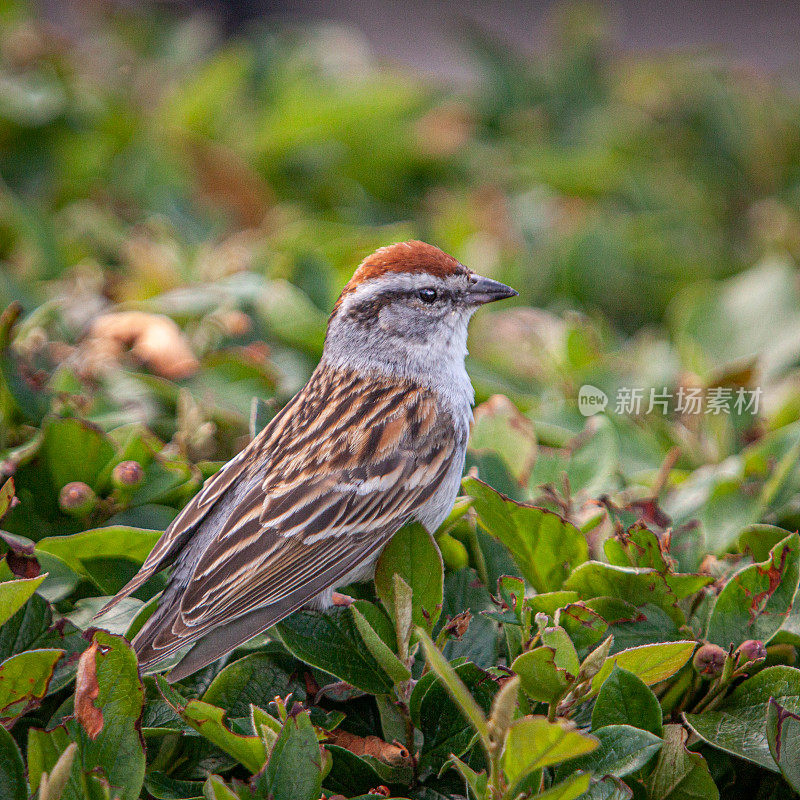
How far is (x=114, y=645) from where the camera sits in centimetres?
158

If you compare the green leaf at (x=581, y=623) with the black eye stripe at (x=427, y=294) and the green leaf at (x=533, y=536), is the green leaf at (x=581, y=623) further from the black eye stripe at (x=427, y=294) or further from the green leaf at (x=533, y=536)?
the black eye stripe at (x=427, y=294)

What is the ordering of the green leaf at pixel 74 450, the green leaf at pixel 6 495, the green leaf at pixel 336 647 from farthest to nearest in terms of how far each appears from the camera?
the green leaf at pixel 74 450
the green leaf at pixel 6 495
the green leaf at pixel 336 647

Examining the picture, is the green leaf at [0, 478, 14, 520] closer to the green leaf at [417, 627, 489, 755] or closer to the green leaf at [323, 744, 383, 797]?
the green leaf at [323, 744, 383, 797]

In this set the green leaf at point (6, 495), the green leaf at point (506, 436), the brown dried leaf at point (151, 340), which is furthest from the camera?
the brown dried leaf at point (151, 340)

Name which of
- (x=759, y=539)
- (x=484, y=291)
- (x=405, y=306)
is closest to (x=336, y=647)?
(x=759, y=539)

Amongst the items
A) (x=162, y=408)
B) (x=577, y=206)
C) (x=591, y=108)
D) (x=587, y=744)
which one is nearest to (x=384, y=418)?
(x=162, y=408)

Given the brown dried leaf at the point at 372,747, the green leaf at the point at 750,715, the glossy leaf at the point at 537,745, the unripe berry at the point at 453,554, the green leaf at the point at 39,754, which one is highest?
the glossy leaf at the point at 537,745

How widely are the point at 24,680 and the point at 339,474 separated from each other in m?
0.88

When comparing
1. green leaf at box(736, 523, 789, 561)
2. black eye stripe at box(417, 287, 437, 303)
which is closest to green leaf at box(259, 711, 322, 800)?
green leaf at box(736, 523, 789, 561)

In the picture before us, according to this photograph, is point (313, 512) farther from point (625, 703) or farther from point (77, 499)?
point (625, 703)

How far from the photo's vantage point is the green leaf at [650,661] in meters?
1.61

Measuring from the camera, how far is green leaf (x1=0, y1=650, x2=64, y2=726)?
5.36ft

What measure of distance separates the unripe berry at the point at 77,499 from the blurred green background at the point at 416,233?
0.33 ft

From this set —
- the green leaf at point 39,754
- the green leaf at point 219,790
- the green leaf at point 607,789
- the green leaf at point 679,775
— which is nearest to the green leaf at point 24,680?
the green leaf at point 39,754
